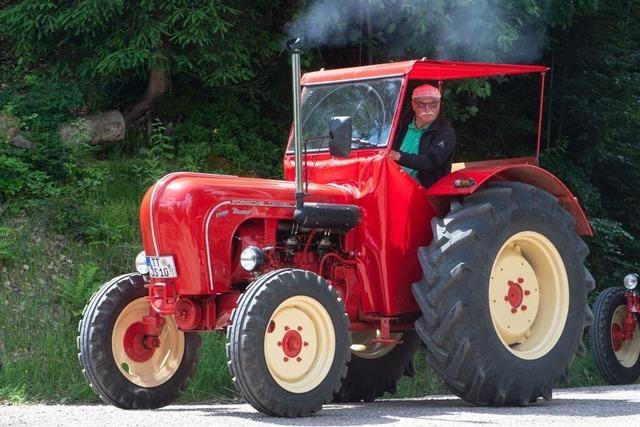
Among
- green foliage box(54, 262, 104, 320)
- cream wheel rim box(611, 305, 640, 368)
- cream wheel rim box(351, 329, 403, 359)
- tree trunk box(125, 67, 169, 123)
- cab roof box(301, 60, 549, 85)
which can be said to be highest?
tree trunk box(125, 67, 169, 123)

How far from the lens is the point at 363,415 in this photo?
336 inches

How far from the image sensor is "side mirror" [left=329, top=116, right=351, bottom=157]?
8.58 m

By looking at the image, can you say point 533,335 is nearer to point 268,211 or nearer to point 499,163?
point 499,163

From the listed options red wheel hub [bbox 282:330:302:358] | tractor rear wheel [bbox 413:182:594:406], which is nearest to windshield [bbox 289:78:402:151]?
tractor rear wheel [bbox 413:182:594:406]

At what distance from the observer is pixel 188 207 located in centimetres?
846

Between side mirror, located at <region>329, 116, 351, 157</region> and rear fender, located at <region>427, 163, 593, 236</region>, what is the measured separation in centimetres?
93

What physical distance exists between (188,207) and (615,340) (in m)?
6.45

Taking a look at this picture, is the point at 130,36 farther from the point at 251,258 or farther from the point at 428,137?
the point at 251,258

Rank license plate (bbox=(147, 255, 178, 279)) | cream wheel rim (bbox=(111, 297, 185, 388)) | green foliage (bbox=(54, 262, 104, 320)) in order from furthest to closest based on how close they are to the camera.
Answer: green foliage (bbox=(54, 262, 104, 320))
cream wheel rim (bbox=(111, 297, 185, 388))
license plate (bbox=(147, 255, 178, 279))

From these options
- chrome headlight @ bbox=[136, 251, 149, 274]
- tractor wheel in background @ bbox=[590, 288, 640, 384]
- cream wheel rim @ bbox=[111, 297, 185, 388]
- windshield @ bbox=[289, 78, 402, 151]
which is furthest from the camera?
tractor wheel in background @ bbox=[590, 288, 640, 384]

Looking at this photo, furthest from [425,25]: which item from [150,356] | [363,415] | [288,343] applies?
[288,343]

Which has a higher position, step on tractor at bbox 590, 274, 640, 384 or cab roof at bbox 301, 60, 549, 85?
cab roof at bbox 301, 60, 549, 85

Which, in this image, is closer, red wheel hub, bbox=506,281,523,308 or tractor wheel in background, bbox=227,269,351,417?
tractor wheel in background, bbox=227,269,351,417

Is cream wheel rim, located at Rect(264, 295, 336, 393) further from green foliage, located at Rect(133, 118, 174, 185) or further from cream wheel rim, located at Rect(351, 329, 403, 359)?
green foliage, located at Rect(133, 118, 174, 185)
